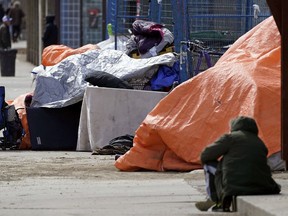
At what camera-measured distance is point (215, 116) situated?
41.7ft

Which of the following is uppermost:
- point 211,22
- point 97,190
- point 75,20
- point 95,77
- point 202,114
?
point 211,22

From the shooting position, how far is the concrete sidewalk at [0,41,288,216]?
9.84m

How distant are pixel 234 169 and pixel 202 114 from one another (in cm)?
323

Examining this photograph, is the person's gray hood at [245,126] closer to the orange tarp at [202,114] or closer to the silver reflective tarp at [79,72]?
the orange tarp at [202,114]

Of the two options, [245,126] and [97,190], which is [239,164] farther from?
[97,190]

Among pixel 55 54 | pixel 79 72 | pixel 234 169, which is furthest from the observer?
pixel 55 54

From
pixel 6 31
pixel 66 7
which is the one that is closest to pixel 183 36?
pixel 66 7

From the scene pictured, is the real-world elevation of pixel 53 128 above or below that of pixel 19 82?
above

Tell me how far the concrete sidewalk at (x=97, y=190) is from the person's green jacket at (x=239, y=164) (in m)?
0.15

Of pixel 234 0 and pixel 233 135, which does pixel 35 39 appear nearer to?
pixel 234 0

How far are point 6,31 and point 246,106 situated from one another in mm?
26955

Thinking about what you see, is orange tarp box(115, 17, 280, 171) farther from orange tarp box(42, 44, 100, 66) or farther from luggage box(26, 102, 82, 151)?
orange tarp box(42, 44, 100, 66)

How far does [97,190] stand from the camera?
37.1 ft

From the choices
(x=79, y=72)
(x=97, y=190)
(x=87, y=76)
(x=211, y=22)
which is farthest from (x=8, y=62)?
(x=97, y=190)
